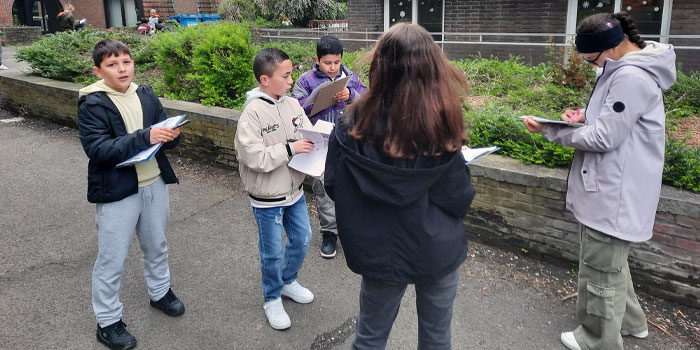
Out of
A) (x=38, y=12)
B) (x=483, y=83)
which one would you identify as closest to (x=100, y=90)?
(x=483, y=83)

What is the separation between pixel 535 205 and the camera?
4023 mm

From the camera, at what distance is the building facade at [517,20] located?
9.10 meters

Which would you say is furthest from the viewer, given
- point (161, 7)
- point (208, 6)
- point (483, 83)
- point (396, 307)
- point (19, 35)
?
point (208, 6)

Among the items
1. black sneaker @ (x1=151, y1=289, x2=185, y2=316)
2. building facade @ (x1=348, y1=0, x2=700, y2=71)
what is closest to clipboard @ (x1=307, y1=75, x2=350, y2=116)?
black sneaker @ (x1=151, y1=289, x2=185, y2=316)

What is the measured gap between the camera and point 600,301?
293cm

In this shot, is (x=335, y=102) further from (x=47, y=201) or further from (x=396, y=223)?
(x=47, y=201)

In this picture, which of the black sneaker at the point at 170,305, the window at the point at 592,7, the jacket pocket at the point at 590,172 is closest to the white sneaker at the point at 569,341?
the jacket pocket at the point at 590,172

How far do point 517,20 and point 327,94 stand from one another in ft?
28.7

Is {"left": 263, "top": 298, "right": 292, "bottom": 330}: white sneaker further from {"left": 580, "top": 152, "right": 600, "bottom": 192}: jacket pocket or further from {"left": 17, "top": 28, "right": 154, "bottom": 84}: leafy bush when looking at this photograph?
{"left": 17, "top": 28, "right": 154, "bottom": 84}: leafy bush

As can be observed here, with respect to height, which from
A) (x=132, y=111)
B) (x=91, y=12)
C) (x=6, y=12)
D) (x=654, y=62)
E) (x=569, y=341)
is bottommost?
(x=569, y=341)

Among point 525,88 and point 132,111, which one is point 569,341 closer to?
point 132,111

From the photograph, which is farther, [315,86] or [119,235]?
[315,86]

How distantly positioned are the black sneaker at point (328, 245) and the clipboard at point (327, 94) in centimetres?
106

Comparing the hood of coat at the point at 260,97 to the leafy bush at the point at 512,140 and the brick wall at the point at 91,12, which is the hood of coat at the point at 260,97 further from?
the brick wall at the point at 91,12
